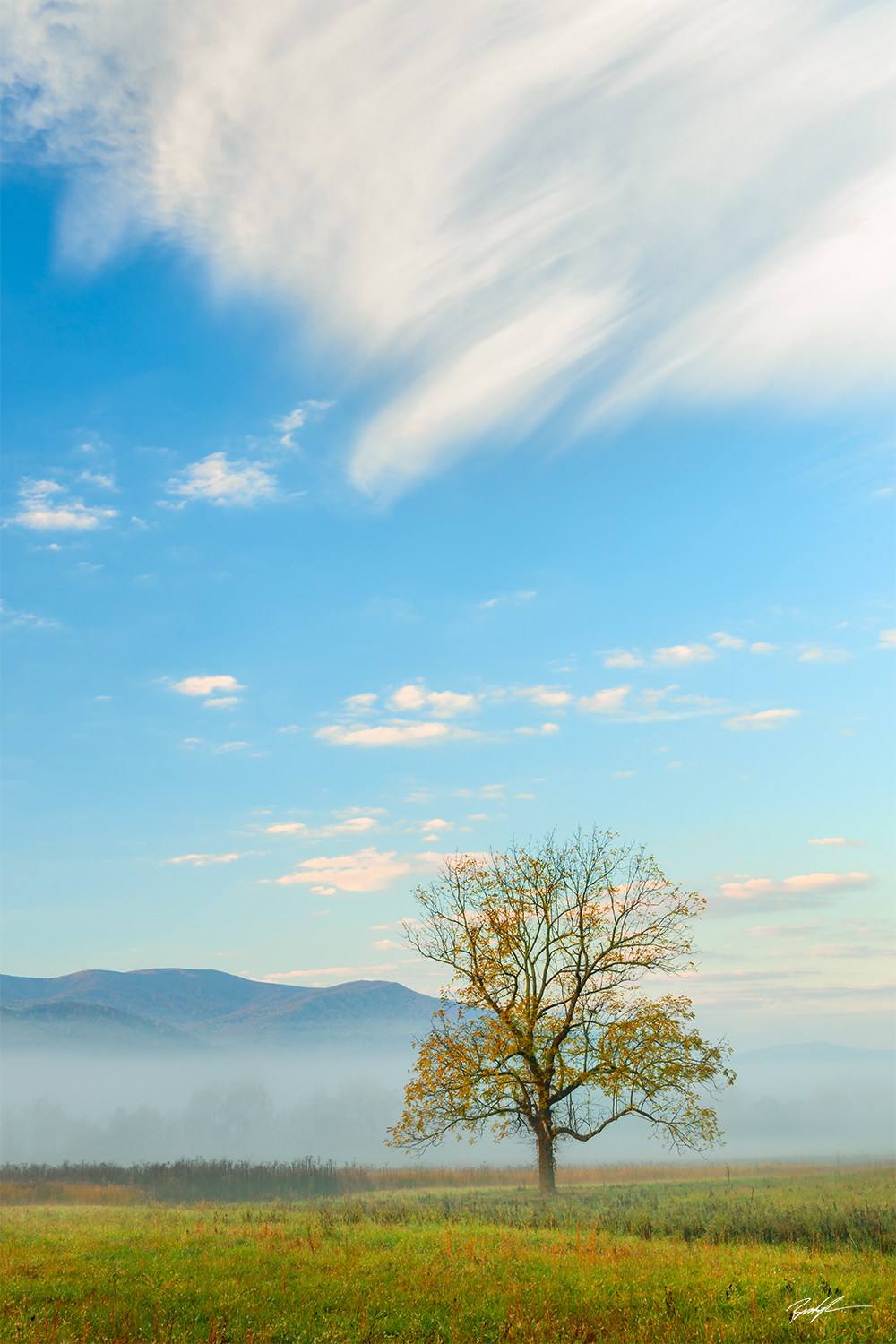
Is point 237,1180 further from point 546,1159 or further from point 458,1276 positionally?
point 458,1276

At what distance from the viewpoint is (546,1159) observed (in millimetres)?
33688

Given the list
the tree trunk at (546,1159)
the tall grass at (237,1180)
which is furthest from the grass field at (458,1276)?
the tall grass at (237,1180)

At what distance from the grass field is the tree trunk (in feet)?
30.0

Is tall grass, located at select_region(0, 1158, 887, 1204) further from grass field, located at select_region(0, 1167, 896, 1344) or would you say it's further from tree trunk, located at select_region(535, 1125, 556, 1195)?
grass field, located at select_region(0, 1167, 896, 1344)

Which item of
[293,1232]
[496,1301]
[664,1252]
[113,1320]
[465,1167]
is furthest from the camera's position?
[465,1167]

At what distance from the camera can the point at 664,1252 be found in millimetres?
17031

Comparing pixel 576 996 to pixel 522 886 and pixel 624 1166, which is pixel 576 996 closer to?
pixel 522 886

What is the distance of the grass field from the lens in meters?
11.7

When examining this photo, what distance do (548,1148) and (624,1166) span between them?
28483mm

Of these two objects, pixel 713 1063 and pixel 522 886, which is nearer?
pixel 713 1063

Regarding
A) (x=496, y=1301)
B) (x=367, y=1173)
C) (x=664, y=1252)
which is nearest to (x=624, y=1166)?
(x=367, y=1173)

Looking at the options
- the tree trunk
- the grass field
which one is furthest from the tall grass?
the grass field

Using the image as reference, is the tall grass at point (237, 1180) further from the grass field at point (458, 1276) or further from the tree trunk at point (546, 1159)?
Answer: the grass field at point (458, 1276)

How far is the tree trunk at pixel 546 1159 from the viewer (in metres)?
33.3
